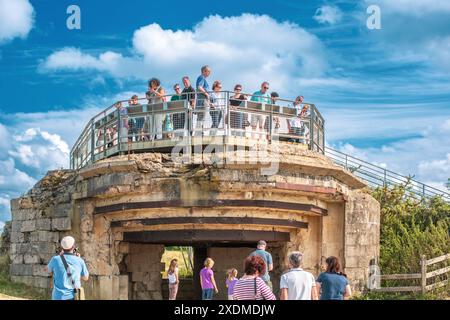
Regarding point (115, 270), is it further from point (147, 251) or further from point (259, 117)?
point (259, 117)

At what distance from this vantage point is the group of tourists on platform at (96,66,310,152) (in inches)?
687

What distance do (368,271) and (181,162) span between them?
598 centimetres

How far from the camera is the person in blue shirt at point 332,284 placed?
34.8 ft

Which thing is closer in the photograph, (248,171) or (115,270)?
(248,171)

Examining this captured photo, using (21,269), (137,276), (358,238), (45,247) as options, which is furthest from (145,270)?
(358,238)

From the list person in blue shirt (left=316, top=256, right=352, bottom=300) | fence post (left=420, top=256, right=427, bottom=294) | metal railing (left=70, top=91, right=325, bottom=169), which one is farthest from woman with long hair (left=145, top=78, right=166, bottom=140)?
person in blue shirt (left=316, top=256, right=352, bottom=300)

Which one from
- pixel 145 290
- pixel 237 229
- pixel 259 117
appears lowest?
pixel 145 290

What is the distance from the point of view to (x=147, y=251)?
2161 centimetres

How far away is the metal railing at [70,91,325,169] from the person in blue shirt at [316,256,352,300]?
23.2ft

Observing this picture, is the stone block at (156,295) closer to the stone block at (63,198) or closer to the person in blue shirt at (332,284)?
the stone block at (63,198)

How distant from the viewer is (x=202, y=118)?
57.3 feet
